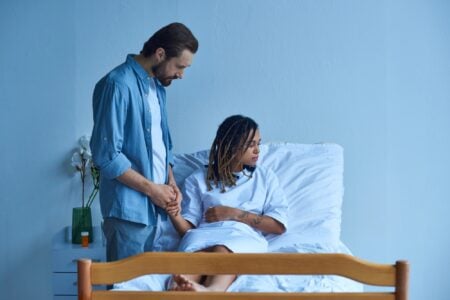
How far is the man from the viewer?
2.07 m

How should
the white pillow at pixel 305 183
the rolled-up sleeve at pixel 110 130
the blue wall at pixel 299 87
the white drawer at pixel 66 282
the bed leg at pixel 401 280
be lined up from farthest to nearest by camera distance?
1. the blue wall at pixel 299 87
2. the white drawer at pixel 66 282
3. the white pillow at pixel 305 183
4. the rolled-up sleeve at pixel 110 130
5. the bed leg at pixel 401 280

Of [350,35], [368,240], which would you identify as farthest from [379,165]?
[350,35]

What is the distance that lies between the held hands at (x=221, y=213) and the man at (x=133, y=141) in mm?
132

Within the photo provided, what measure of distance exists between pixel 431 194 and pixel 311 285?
4.15ft

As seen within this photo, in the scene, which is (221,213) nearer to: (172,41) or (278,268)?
Result: (172,41)

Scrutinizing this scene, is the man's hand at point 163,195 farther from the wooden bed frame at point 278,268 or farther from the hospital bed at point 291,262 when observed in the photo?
the wooden bed frame at point 278,268

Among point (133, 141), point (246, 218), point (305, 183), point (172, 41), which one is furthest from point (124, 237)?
point (305, 183)

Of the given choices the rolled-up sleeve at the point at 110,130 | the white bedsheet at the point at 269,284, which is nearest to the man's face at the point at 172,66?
the rolled-up sleeve at the point at 110,130

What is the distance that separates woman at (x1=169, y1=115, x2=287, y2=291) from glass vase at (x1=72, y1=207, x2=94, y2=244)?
581 millimetres

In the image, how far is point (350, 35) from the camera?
113 inches

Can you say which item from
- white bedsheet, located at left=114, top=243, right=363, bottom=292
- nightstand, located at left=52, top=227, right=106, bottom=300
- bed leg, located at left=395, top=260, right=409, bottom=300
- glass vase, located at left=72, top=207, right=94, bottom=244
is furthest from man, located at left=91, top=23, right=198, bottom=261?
bed leg, located at left=395, top=260, right=409, bottom=300

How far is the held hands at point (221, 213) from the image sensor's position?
7.41ft

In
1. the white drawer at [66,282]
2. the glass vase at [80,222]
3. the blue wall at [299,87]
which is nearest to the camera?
the white drawer at [66,282]

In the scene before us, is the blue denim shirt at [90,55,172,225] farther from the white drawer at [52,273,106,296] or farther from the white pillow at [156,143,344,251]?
the white drawer at [52,273,106,296]
